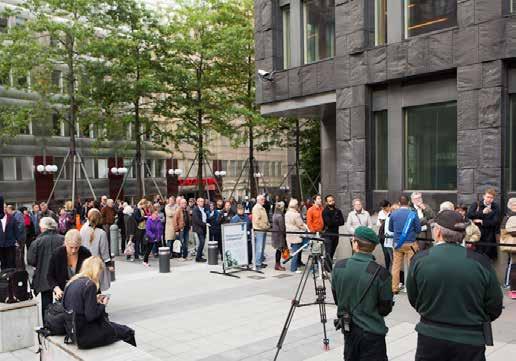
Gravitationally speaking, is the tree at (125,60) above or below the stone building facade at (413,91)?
above

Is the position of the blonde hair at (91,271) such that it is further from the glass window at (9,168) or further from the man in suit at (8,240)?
the glass window at (9,168)

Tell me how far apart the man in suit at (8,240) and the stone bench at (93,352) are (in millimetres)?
7587

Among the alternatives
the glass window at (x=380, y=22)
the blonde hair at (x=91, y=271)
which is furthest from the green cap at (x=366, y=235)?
the glass window at (x=380, y=22)

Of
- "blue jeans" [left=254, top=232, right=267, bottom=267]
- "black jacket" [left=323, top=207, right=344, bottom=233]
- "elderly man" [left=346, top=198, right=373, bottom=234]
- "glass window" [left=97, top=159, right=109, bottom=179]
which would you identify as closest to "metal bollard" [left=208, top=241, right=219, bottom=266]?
"blue jeans" [left=254, top=232, right=267, bottom=267]

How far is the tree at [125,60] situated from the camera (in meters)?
27.9

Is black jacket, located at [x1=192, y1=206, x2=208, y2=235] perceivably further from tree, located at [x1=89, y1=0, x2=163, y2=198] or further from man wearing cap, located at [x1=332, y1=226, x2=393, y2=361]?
tree, located at [x1=89, y1=0, x2=163, y2=198]

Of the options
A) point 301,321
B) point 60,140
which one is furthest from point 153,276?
point 60,140

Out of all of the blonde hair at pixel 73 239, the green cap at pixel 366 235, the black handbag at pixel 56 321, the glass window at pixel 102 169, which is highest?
the glass window at pixel 102 169

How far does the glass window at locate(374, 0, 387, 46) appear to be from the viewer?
15.0 m

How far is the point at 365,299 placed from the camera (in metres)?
4.62

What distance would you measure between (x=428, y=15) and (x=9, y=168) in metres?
33.6

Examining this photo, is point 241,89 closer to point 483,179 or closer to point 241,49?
point 241,49

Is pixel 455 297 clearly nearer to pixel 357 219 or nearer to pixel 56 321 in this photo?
pixel 56 321

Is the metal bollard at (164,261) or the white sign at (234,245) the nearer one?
the white sign at (234,245)
